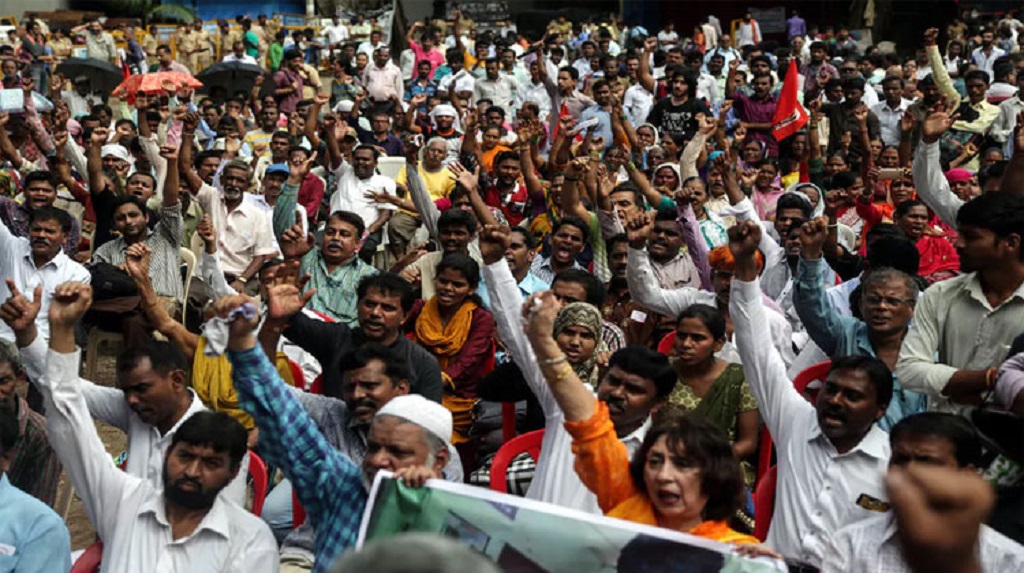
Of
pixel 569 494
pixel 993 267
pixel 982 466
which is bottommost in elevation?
pixel 569 494

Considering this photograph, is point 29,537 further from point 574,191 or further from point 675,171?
point 675,171

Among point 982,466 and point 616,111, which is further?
point 616,111

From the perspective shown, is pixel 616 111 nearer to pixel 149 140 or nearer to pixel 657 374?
pixel 149 140

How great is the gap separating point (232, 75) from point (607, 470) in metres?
16.5

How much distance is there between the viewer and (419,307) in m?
6.36

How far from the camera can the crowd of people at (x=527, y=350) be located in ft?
11.2

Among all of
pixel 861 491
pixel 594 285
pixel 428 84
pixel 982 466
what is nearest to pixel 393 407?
pixel 861 491

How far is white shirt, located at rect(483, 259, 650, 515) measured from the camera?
4148mm

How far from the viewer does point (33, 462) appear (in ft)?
16.3

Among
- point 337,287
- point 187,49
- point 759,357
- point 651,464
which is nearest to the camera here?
point 651,464

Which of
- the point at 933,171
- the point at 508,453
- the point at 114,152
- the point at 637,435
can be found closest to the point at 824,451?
the point at 637,435

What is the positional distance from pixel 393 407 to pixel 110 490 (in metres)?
1.05

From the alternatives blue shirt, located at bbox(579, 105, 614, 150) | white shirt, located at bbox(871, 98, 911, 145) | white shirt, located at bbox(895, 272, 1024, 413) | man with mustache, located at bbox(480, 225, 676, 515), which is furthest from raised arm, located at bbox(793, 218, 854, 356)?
white shirt, located at bbox(871, 98, 911, 145)

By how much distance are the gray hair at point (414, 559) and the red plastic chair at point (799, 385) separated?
11.8 feet
